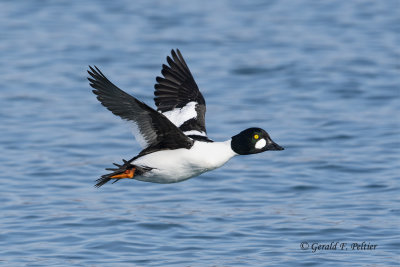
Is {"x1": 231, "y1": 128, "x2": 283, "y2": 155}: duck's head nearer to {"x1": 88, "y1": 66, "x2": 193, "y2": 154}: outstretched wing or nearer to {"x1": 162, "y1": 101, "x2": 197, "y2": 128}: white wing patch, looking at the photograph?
{"x1": 88, "y1": 66, "x2": 193, "y2": 154}: outstretched wing

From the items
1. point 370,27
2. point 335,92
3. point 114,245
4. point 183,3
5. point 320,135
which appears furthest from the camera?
point 183,3

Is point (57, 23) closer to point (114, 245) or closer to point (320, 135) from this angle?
point (320, 135)

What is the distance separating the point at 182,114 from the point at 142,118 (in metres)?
1.82

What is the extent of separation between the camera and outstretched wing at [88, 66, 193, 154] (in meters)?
9.05

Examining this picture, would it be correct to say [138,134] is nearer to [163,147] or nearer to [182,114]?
[163,147]

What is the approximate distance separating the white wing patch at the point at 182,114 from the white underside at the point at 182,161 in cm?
140

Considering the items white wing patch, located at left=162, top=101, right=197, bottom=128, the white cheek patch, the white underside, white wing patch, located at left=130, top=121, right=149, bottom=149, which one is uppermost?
white wing patch, located at left=162, top=101, right=197, bottom=128

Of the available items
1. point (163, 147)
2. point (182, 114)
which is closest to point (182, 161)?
point (163, 147)

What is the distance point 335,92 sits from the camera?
18375 millimetres

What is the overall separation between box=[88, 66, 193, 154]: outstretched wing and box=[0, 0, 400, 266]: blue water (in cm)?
21

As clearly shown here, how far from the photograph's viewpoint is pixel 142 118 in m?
9.31

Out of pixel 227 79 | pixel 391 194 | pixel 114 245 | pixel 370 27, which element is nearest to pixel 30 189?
pixel 114 245

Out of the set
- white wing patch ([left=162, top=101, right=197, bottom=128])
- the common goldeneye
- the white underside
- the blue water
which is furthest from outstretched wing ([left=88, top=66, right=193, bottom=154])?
white wing patch ([left=162, top=101, right=197, bottom=128])

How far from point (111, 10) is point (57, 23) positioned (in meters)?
1.81
